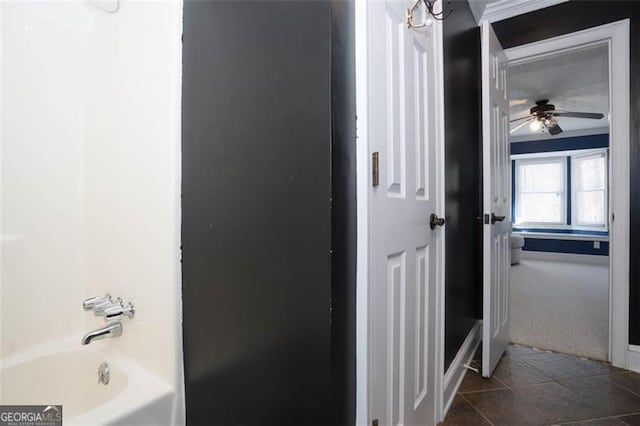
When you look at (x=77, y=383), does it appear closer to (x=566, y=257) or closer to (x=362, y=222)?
(x=362, y=222)

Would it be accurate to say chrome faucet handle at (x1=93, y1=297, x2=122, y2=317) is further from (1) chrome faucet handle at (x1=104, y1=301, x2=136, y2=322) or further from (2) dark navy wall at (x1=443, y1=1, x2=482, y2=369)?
(2) dark navy wall at (x1=443, y1=1, x2=482, y2=369)

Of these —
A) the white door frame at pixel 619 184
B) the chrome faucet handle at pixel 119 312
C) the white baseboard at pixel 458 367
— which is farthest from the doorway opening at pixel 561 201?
the chrome faucet handle at pixel 119 312

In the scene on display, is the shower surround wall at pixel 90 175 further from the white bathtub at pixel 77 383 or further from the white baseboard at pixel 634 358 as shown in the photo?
the white baseboard at pixel 634 358

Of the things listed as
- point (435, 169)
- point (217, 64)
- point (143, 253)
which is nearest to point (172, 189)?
point (143, 253)


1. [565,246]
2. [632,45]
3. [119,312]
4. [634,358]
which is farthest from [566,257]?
[119,312]

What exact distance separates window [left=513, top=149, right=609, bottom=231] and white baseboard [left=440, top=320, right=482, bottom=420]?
18.2 feet

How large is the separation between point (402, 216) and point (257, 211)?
516 mm

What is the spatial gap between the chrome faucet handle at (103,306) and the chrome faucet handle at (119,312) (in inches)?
0.6

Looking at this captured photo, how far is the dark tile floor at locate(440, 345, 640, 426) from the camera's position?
1.48 metres

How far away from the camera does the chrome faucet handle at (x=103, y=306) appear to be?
1.18m

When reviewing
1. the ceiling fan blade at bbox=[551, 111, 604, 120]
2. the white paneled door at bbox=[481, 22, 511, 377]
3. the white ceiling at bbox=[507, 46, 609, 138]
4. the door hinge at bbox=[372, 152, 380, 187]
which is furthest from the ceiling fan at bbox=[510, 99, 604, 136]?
the door hinge at bbox=[372, 152, 380, 187]

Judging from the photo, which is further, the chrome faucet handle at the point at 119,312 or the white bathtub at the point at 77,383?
the chrome faucet handle at the point at 119,312

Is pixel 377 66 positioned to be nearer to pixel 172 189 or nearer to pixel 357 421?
pixel 172 189

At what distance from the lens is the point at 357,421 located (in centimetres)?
83
